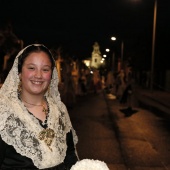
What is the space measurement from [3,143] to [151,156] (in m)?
5.79

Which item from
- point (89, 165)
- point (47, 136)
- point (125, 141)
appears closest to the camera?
point (89, 165)

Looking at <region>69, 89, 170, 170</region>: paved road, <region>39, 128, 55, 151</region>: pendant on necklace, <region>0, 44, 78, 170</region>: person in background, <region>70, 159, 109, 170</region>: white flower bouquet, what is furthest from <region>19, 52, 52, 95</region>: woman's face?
<region>69, 89, 170, 170</region>: paved road

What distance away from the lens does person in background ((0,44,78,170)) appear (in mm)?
2572

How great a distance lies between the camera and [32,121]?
2689 millimetres

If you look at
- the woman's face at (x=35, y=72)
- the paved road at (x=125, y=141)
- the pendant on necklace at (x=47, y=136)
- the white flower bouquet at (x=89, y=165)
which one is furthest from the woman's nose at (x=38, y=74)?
the paved road at (x=125, y=141)

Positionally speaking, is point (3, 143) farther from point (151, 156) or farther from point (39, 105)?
point (151, 156)

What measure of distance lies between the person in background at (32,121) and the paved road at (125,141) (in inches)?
168

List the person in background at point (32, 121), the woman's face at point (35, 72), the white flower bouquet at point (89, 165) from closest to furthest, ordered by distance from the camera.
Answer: the white flower bouquet at point (89, 165), the person in background at point (32, 121), the woman's face at point (35, 72)

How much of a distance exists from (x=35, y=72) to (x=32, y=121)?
1.13 feet

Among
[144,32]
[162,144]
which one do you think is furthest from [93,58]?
[162,144]

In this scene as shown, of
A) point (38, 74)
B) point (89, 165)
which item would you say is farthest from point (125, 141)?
point (89, 165)

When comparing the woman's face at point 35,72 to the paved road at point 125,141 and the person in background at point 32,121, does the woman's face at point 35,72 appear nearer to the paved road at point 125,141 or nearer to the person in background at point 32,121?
the person in background at point 32,121

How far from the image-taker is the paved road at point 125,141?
7449 millimetres

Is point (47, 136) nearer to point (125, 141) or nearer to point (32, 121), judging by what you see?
point (32, 121)
